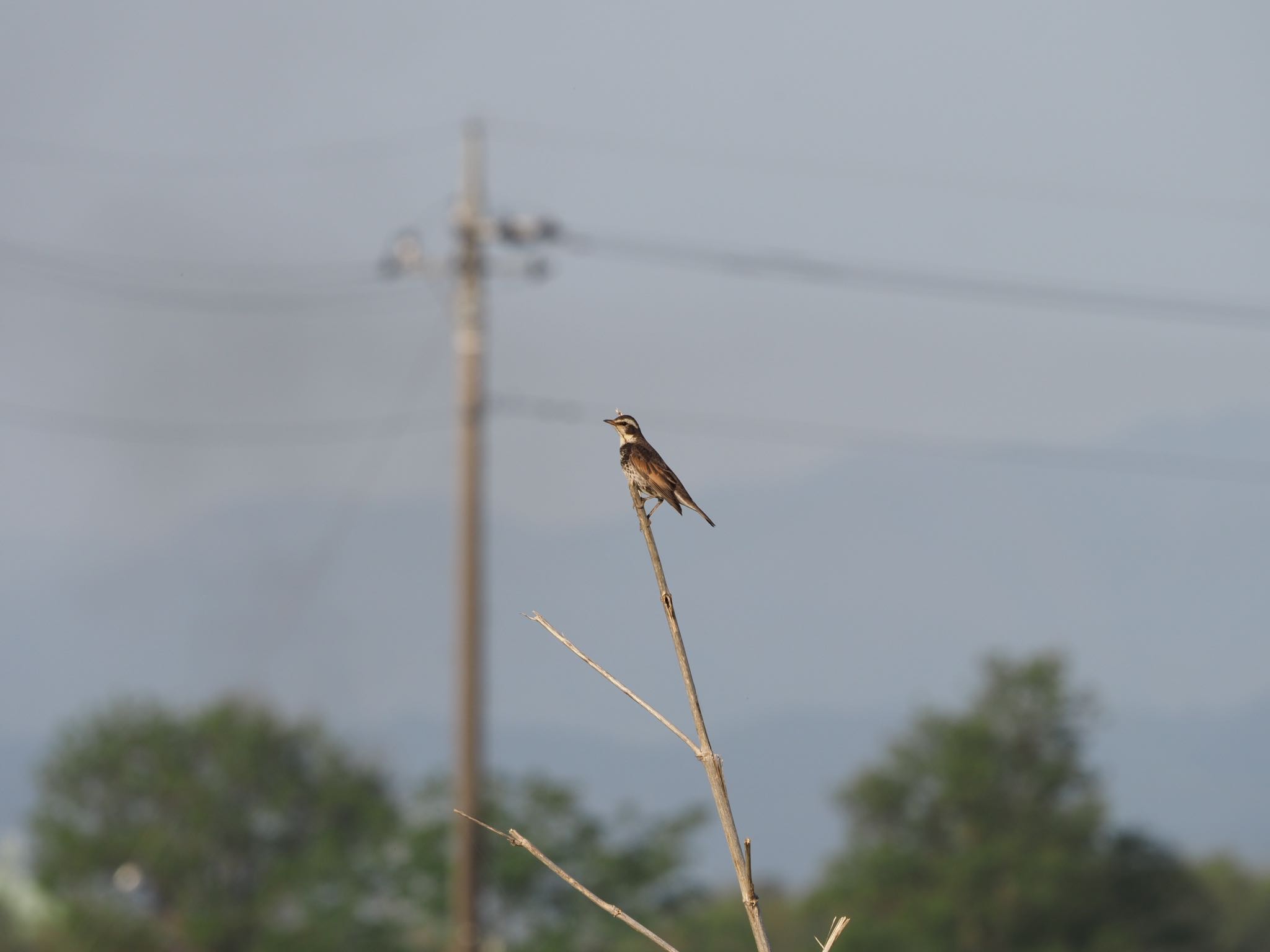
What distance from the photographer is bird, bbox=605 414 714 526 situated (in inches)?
196

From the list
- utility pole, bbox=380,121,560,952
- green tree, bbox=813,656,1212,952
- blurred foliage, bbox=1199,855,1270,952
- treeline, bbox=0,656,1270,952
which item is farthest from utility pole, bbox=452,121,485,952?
blurred foliage, bbox=1199,855,1270,952

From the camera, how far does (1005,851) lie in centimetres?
4669

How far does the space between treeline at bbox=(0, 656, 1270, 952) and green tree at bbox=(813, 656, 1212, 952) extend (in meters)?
0.06

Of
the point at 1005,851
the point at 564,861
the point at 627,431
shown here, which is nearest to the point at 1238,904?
the point at 1005,851

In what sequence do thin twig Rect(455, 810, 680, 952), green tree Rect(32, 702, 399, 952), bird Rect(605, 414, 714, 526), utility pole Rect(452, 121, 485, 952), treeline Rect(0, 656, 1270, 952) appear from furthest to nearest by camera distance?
1. green tree Rect(32, 702, 399, 952)
2. treeline Rect(0, 656, 1270, 952)
3. utility pole Rect(452, 121, 485, 952)
4. bird Rect(605, 414, 714, 526)
5. thin twig Rect(455, 810, 680, 952)

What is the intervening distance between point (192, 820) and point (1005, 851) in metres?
25.2

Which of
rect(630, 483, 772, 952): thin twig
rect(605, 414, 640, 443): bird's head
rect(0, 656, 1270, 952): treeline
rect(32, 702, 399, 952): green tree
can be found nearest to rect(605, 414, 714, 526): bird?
rect(605, 414, 640, 443): bird's head

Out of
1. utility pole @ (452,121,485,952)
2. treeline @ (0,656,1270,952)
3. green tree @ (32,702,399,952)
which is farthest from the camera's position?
green tree @ (32,702,399,952)

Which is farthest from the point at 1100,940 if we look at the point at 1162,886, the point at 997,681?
the point at 997,681

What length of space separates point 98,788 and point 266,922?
9.90m

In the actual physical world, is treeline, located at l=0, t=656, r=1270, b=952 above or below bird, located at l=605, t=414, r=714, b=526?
above

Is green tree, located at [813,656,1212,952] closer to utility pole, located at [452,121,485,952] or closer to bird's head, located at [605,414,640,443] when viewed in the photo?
utility pole, located at [452,121,485,952]

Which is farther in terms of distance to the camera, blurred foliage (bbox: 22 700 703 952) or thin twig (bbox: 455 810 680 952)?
blurred foliage (bbox: 22 700 703 952)

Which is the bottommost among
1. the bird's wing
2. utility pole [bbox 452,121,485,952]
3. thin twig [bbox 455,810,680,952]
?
thin twig [bbox 455,810,680,952]
